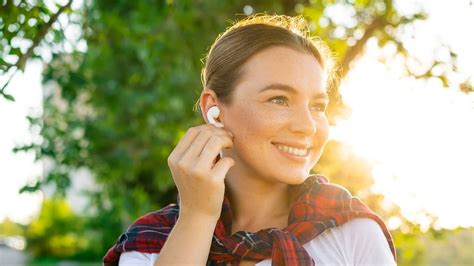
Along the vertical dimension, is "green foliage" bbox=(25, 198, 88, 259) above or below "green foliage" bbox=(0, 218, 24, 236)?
above

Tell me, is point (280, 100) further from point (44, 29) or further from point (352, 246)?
point (44, 29)

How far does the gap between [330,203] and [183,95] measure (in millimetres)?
3871

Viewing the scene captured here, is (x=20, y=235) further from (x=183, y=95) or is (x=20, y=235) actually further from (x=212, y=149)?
(x=212, y=149)

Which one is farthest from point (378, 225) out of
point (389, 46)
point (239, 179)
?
point (389, 46)

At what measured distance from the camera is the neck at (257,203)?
97.7 inches

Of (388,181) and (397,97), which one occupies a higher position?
(397,97)

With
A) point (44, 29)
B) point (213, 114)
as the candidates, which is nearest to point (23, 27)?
point (44, 29)

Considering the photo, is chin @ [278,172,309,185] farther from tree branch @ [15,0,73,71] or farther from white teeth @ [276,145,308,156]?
tree branch @ [15,0,73,71]

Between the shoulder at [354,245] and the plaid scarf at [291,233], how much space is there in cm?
3

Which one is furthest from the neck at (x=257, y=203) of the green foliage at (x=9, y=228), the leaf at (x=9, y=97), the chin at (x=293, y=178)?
the green foliage at (x=9, y=228)

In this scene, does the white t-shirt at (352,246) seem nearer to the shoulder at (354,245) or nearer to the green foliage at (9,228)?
the shoulder at (354,245)

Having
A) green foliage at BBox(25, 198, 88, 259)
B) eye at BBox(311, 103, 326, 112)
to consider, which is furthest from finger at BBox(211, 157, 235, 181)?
green foliage at BBox(25, 198, 88, 259)

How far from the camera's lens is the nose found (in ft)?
7.57

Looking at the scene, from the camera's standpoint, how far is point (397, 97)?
462cm
